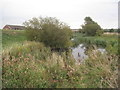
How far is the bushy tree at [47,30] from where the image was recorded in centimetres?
1391

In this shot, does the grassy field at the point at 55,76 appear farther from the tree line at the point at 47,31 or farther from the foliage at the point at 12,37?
the foliage at the point at 12,37

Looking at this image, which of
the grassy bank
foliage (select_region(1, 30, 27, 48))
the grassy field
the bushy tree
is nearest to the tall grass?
the grassy field

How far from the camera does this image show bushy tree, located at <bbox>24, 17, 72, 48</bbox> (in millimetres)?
13906

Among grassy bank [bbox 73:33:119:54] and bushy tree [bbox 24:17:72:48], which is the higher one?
bushy tree [bbox 24:17:72:48]

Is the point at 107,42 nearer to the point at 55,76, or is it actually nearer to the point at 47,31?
the point at 47,31

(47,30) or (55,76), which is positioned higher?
(47,30)

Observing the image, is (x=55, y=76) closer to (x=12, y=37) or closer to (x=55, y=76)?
(x=55, y=76)

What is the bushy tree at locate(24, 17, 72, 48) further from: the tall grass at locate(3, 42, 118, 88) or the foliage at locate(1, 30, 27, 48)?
the tall grass at locate(3, 42, 118, 88)

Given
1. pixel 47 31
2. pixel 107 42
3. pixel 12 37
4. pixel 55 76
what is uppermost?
pixel 47 31

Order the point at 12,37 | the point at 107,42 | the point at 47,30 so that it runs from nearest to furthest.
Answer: the point at 107,42 < the point at 47,30 < the point at 12,37

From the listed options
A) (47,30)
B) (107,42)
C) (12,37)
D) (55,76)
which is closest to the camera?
(55,76)

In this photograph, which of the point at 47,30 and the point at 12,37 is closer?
the point at 47,30

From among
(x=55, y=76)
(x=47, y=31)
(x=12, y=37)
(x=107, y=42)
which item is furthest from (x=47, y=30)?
(x=55, y=76)

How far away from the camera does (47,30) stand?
13703mm
